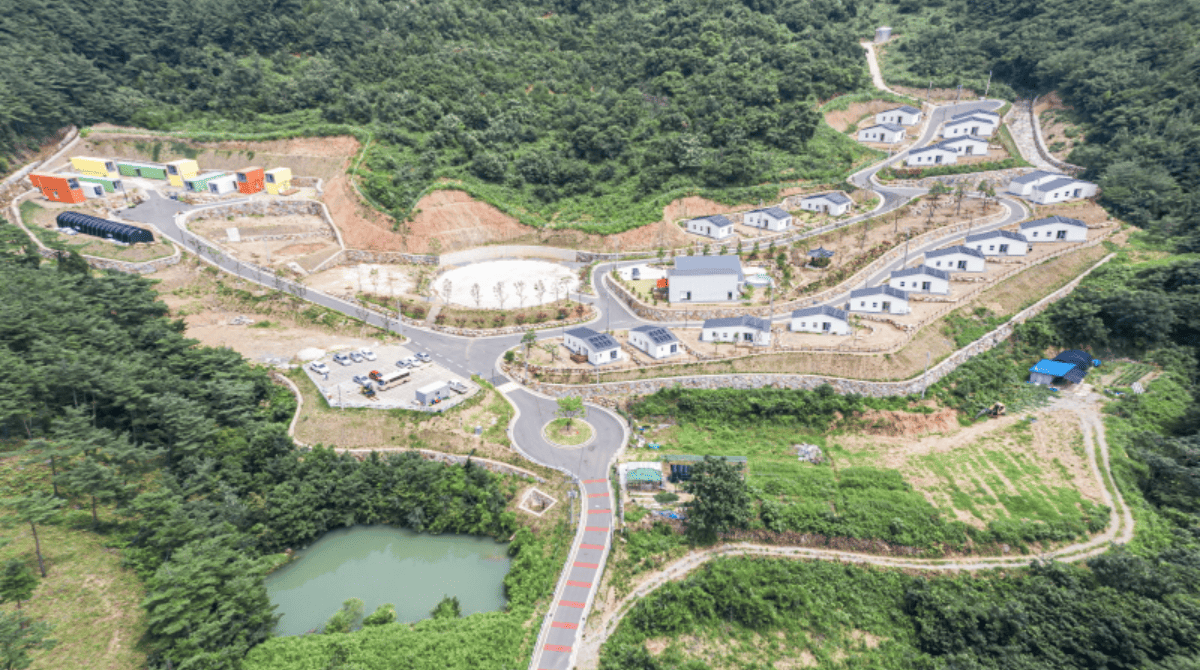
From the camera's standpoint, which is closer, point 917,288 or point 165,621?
point 165,621

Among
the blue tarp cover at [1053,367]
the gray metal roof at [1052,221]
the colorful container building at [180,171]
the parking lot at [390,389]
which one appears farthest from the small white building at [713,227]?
the colorful container building at [180,171]

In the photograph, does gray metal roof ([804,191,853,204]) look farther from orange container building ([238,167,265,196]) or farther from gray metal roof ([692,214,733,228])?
orange container building ([238,167,265,196])

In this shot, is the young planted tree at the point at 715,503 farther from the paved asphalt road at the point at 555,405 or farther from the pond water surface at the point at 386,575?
the pond water surface at the point at 386,575

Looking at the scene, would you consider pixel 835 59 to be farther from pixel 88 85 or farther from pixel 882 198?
pixel 88 85

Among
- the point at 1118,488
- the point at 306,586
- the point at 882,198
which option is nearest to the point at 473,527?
the point at 306,586

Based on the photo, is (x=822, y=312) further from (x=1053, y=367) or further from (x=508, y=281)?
(x=508, y=281)

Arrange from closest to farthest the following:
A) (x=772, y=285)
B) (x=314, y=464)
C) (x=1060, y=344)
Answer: (x=314, y=464), (x=1060, y=344), (x=772, y=285)

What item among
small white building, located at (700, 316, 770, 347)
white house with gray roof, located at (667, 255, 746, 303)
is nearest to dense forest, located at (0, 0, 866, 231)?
white house with gray roof, located at (667, 255, 746, 303)

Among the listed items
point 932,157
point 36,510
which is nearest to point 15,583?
point 36,510
